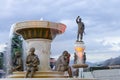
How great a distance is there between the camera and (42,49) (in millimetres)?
9938

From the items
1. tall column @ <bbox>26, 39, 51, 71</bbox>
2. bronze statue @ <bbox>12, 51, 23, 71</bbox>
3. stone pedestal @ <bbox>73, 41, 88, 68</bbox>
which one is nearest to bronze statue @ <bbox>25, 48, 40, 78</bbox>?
bronze statue @ <bbox>12, 51, 23, 71</bbox>

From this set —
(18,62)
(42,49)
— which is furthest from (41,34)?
(18,62)

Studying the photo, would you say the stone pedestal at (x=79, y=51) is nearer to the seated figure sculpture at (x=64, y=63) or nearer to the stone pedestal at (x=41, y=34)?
the stone pedestal at (x=41, y=34)

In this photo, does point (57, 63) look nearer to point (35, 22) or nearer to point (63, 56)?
point (63, 56)

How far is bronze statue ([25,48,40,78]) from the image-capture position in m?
9.15

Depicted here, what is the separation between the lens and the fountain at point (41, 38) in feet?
30.4

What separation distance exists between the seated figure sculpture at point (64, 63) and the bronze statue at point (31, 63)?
0.52m

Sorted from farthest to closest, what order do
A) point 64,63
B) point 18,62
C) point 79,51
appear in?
point 79,51
point 18,62
point 64,63

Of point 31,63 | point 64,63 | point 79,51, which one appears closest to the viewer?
point 31,63

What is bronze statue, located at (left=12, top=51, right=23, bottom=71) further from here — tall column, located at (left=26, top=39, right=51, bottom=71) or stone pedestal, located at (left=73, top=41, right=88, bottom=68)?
stone pedestal, located at (left=73, top=41, right=88, bottom=68)

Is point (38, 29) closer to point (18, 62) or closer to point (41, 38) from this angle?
point (41, 38)

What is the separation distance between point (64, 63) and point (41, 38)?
2.97 ft

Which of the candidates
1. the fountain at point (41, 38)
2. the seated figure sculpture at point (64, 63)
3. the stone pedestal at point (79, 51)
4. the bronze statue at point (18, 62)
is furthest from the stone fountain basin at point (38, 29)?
the stone pedestal at point (79, 51)

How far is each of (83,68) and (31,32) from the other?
18.3 m
